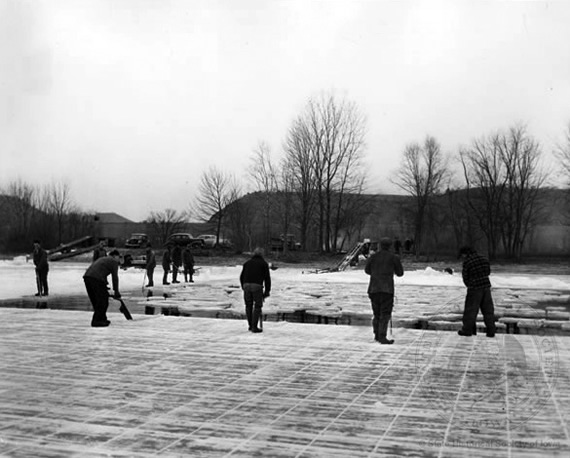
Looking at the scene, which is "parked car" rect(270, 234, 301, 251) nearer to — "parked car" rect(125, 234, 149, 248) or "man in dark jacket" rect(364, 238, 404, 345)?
"parked car" rect(125, 234, 149, 248)

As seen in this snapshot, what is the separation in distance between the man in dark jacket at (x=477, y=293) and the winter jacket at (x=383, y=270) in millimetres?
1437

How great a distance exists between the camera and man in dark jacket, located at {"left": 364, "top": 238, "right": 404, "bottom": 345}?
33.0 ft

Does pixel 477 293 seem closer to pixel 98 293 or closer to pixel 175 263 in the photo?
pixel 98 293

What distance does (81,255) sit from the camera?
54375 millimetres

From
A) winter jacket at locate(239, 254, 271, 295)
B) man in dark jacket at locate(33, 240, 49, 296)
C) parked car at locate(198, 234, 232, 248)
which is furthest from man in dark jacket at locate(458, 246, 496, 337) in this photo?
parked car at locate(198, 234, 232, 248)

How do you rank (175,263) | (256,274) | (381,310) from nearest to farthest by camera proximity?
1. (381,310)
2. (256,274)
3. (175,263)

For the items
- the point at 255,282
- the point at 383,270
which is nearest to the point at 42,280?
the point at 255,282

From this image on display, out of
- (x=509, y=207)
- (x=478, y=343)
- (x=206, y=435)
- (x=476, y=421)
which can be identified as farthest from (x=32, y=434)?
(x=509, y=207)

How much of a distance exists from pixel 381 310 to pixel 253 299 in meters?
2.43

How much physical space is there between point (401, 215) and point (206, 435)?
70.2 m

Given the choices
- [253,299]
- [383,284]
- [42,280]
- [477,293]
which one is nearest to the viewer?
[383,284]

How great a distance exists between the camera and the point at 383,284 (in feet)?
33.0

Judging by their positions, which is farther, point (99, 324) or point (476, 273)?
point (99, 324)

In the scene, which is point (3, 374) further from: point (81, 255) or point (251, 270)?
point (81, 255)
